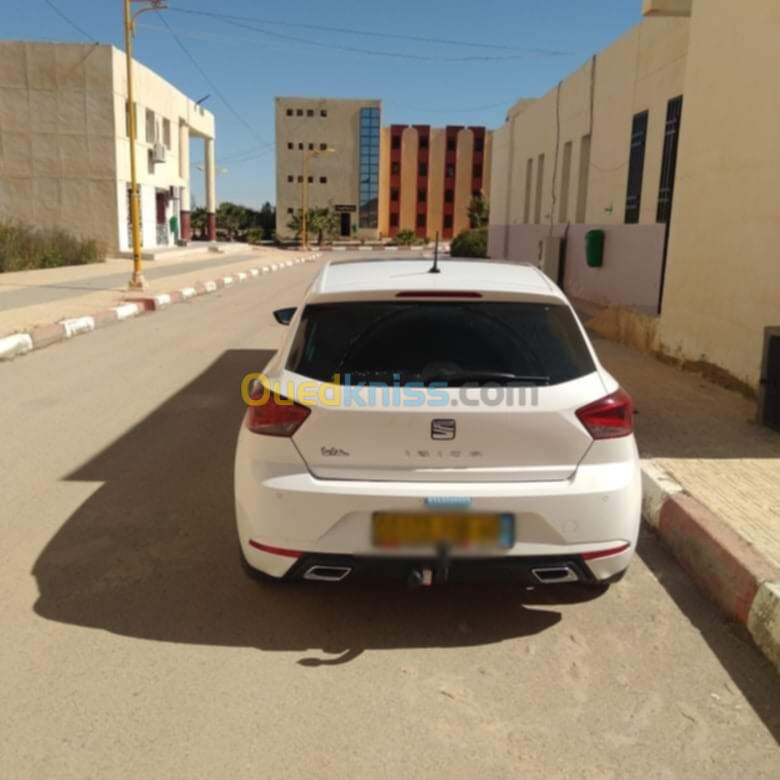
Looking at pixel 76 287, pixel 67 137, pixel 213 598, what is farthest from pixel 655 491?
pixel 67 137

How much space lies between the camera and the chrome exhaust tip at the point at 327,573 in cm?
320

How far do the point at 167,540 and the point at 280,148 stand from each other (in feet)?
260

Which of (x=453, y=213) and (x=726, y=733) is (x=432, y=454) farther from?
(x=453, y=213)

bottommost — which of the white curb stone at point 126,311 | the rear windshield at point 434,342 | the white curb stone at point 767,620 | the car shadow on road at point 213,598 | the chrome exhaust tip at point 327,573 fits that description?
the white curb stone at point 126,311

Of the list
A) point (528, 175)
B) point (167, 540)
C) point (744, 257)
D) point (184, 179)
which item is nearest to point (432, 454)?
point (167, 540)

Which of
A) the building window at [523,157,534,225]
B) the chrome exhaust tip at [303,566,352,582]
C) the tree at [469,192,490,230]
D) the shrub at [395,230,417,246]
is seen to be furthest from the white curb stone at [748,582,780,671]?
the tree at [469,192,490,230]

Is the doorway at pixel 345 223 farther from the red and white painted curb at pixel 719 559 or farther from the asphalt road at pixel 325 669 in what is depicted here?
the red and white painted curb at pixel 719 559

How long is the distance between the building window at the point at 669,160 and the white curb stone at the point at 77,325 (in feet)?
29.5

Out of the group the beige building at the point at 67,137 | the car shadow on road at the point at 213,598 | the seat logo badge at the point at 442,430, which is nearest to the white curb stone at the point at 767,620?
the car shadow on road at the point at 213,598

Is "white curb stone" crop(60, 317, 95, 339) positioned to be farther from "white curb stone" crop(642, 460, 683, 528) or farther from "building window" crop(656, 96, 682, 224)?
"white curb stone" crop(642, 460, 683, 528)

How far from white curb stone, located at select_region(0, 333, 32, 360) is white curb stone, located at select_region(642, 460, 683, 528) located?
26.6 feet

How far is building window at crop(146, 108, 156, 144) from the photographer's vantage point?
1463 inches

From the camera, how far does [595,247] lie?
14914 mm

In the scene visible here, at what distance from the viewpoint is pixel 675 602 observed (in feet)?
12.4
